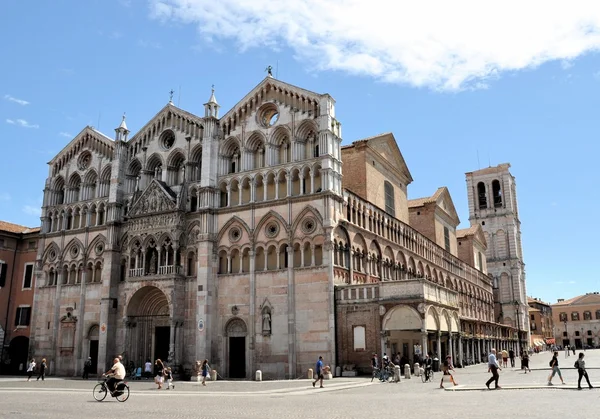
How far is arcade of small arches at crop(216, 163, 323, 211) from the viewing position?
3816 cm

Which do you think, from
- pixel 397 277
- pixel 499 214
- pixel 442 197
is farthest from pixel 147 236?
pixel 499 214

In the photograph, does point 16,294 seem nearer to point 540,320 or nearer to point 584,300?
point 540,320

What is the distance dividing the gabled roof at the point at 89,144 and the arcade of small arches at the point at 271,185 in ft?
35.9

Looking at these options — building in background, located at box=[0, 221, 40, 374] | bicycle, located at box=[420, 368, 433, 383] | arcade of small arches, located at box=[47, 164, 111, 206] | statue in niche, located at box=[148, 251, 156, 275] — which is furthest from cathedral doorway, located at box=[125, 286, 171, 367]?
bicycle, located at box=[420, 368, 433, 383]

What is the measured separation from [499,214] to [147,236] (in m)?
74.9

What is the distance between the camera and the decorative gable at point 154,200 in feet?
140

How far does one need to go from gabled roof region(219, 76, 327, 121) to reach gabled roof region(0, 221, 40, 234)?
2379 centimetres

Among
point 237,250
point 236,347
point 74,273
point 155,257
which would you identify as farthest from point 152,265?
point 236,347

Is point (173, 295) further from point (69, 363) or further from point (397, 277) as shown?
point (397, 277)

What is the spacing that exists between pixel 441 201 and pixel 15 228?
4547 cm

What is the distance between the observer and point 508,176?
103375 millimetres

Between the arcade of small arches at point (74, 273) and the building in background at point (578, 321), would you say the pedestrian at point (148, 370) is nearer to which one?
the arcade of small arches at point (74, 273)

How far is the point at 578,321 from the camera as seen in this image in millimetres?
139625

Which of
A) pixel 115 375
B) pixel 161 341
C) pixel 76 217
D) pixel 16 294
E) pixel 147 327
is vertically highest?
pixel 76 217
